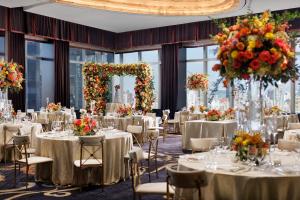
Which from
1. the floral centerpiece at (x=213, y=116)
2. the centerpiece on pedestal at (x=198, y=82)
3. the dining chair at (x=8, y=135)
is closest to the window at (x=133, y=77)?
the centerpiece on pedestal at (x=198, y=82)

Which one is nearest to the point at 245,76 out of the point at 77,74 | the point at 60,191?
the point at 60,191

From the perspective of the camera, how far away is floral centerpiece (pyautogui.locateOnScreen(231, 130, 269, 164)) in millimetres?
3758

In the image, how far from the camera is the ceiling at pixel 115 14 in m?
11.8

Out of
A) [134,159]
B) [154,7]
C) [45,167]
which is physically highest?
[154,7]

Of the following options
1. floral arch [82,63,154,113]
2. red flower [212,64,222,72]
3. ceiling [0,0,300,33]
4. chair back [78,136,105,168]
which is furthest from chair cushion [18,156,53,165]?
floral arch [82,63,154,113]

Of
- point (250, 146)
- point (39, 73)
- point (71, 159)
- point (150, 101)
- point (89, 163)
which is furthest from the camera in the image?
point (39, 73)

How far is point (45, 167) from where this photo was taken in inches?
252

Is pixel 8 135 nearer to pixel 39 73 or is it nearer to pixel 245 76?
pixel 245 76

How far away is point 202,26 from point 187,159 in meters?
11.3

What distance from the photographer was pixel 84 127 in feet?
20.7

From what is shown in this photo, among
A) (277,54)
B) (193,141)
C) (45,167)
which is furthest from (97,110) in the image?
(277,54)

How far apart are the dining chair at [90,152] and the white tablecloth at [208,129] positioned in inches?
148

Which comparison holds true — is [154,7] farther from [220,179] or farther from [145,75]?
[220,179]

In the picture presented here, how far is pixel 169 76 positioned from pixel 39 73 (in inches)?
201
